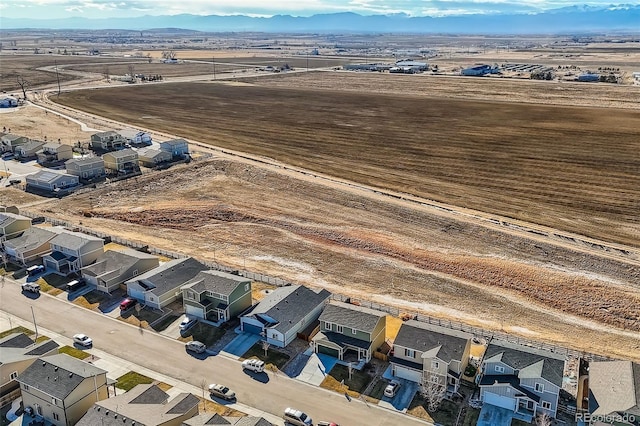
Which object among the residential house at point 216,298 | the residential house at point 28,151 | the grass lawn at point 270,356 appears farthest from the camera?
Result: the residential house at point 28,151

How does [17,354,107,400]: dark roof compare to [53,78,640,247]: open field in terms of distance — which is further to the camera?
[53,78,640,247]: open field

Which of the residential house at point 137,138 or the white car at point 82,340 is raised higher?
the residential house at point 137,138

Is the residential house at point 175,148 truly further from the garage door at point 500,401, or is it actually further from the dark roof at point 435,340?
the garage door at point 500,401

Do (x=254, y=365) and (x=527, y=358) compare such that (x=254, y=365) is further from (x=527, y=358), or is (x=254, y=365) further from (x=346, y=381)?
(x=527, y=358)

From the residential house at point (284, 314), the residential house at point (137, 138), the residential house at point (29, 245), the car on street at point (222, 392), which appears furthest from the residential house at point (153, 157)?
the car on street at point (222, 392)

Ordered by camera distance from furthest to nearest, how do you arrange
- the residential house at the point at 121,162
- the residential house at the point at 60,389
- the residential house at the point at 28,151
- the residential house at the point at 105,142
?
the residential house at the point at 105,142 → the residential house at the point at 28,151 → the residential house at the point at 121,162 → the residential house at the point at 60,389

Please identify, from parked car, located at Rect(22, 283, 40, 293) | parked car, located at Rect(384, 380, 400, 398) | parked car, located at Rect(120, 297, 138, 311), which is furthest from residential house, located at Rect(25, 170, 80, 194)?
parked car, located at Rect(384, 380, 400, 398)

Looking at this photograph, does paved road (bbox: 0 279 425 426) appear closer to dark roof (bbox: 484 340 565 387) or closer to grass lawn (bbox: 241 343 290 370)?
grass lawn (bbox: 241 343 290 370)

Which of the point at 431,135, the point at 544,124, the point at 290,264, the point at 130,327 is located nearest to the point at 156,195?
the point at 290,264
